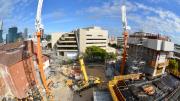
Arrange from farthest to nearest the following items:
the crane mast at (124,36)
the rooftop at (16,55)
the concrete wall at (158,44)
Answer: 1. the crane mast at (124,36)
2. the concrete wall at (158,44)
3. the rooftop at (16,55)

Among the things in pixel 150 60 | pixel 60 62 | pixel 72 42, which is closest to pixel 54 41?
pixel 72 42

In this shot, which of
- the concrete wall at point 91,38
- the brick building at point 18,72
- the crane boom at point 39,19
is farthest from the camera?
the concrete wall at point 91,38

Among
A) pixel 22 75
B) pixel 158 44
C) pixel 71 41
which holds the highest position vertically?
pixel 158 44

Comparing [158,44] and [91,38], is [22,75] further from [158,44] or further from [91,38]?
[91,38]

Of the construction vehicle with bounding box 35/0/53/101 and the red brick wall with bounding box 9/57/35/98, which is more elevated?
the construction vehicle with bounding box 35/0/53/101

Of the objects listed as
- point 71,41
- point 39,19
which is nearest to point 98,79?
point 39,19

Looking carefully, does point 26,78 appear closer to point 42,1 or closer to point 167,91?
point 42,1

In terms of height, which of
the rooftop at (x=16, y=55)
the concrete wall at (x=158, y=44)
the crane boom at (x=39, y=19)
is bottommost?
the rooftop at (x=16, y=55)

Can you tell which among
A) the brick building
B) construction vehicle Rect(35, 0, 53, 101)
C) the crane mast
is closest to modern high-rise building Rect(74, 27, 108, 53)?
the crane mast

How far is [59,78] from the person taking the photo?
145 ft

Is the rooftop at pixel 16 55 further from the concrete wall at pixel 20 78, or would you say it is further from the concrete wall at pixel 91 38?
the concrete wall at pixel 91 38

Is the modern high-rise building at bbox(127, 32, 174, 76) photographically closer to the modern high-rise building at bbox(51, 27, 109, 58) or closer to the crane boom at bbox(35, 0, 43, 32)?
the crane boom at bbox(35, 0, 43, 32)

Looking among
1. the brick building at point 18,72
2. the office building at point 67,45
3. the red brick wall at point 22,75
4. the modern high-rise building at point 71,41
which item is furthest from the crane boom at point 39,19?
the office building at point 67,45

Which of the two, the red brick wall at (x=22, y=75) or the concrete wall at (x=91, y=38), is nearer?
the red brick wall at (x=22, y=75)
